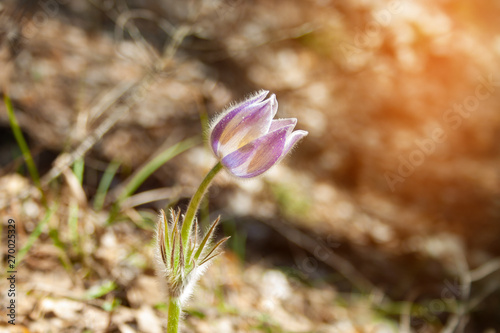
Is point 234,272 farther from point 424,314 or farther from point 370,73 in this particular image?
point 370,73

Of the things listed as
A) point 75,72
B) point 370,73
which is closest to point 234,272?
point 75,72

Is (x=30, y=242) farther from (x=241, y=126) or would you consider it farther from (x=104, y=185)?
(x=241, y=126)

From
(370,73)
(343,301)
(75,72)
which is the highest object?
(370,73)

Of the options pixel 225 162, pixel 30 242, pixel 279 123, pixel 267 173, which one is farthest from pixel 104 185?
pixel 279 123

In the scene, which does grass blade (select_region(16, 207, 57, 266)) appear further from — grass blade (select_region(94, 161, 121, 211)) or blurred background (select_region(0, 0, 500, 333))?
grass blade (select_region(94, 161, 121, 211))

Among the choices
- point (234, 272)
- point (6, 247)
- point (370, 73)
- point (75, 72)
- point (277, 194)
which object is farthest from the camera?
point (370, 73)

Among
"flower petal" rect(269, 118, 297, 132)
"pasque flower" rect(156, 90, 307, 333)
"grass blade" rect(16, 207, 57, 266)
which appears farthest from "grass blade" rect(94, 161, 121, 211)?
"flower petal" rect(269, 118, 297, 132)

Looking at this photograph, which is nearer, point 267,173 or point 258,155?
point 258,155
